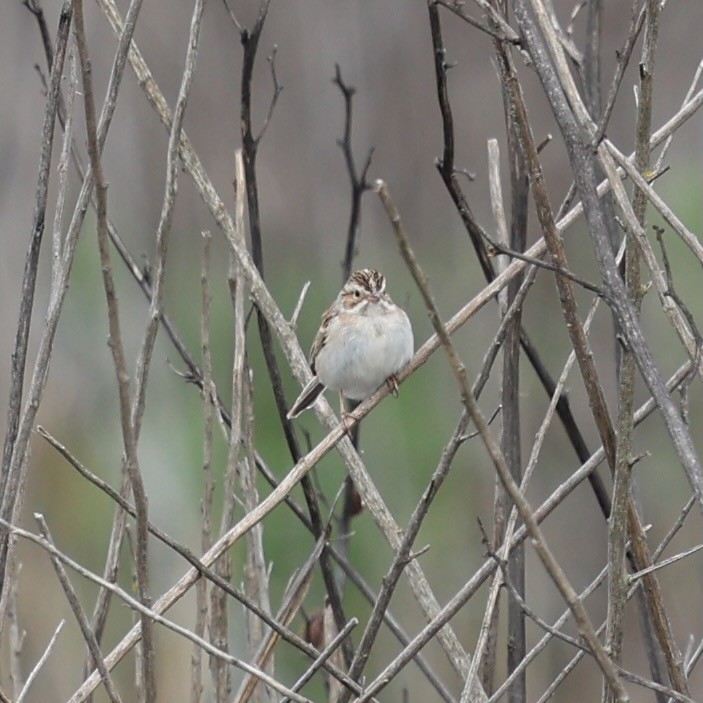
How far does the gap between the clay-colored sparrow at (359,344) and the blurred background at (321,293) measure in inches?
53.4

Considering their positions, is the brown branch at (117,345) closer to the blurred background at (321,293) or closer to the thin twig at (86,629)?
the thin twig at (86,629)

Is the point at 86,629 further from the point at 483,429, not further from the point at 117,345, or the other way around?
the point at 483,429

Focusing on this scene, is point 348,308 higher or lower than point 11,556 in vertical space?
higher

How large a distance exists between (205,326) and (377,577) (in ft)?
14.1

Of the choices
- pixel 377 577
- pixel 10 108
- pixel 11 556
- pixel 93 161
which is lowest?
pixel 377 577

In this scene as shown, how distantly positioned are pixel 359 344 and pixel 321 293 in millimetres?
4806

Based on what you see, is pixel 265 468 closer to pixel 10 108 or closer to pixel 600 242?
pixel 600 242

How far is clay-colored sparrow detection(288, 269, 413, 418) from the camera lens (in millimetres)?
3660

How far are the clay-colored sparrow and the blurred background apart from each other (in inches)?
53.4

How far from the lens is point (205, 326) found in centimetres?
280

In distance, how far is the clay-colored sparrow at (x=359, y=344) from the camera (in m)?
3.66

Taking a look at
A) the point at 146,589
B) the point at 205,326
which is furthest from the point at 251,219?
the point at 146,589

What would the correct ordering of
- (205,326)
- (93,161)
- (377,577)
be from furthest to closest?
(377,577) → (205,326) → (93,161)

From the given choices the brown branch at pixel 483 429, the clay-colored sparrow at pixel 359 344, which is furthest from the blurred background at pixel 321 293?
the brown branch at pixel 483 429
